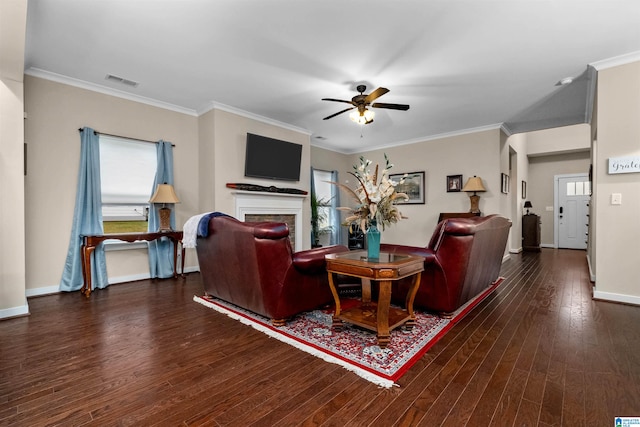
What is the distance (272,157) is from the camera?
529 cm

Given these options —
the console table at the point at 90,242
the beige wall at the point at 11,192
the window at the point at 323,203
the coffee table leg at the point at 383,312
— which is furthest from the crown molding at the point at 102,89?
the coffee table leg at the point at 383,312

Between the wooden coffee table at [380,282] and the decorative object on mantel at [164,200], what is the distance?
116 inches

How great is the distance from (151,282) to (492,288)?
15.3ft

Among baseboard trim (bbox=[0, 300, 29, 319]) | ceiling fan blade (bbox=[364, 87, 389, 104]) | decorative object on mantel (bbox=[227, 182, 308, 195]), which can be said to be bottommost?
baseboard trim (bbox=[0, 300, 29, 319])

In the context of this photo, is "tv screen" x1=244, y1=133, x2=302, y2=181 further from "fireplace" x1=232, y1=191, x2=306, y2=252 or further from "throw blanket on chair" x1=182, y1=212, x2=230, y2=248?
"throw blanket on chair" x1=182, y1=212, x2=230, y2=248

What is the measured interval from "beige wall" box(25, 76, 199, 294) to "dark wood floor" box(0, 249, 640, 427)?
1.05 meters

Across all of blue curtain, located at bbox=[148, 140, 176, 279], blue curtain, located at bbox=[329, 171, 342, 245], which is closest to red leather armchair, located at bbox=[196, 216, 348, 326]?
blue curtain, located at bbox=[148, 140, 176, 279]

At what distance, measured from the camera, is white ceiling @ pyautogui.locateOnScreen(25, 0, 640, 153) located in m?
2.47

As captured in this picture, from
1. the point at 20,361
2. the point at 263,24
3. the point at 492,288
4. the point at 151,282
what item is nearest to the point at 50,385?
the point at 20,361

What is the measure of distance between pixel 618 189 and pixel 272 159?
468 cm

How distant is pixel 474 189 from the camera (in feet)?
18.0

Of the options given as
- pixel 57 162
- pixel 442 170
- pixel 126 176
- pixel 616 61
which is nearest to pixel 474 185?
pixel 442 170

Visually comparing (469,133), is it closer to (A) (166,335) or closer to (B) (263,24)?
(B) (263,24)

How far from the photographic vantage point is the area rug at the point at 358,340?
1.88 meters
